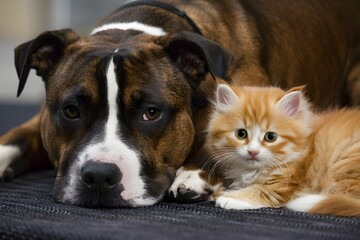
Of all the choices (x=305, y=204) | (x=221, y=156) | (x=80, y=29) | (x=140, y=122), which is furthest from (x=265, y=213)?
(x=80, y=29)

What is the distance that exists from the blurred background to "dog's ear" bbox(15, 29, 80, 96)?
147 inches

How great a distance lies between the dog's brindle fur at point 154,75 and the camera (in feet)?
7.11

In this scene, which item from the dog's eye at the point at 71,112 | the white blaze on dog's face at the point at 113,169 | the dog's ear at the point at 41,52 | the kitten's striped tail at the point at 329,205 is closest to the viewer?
the kitten's striped tail at the point at 329,205

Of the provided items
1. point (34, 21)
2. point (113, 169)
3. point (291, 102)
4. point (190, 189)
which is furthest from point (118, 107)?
point (34, 21)

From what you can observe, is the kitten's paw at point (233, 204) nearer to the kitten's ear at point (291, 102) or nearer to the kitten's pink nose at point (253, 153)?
the kitten's pink nose at point (253, 153)

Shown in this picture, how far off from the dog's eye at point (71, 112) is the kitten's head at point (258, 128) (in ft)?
1.56

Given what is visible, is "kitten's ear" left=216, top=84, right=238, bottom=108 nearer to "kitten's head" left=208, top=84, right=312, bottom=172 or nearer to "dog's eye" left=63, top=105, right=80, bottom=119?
"kitten's head" left=208, top=84, right=312, bottom=172

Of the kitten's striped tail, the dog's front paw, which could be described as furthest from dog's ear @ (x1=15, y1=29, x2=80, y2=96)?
the kitten's striped tail

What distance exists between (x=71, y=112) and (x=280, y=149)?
72 centimetres

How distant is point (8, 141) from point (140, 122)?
84 centimetres

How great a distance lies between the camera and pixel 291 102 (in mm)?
2203

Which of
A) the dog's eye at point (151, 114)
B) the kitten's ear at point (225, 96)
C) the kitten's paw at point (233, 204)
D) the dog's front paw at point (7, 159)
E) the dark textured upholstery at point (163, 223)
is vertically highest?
the kitten's ear at point (225, 96)

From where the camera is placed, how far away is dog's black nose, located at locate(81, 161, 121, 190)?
2.00 metres

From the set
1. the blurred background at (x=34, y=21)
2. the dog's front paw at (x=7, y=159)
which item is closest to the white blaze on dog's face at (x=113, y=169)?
the dog's front paw at (x=7, y=159)
